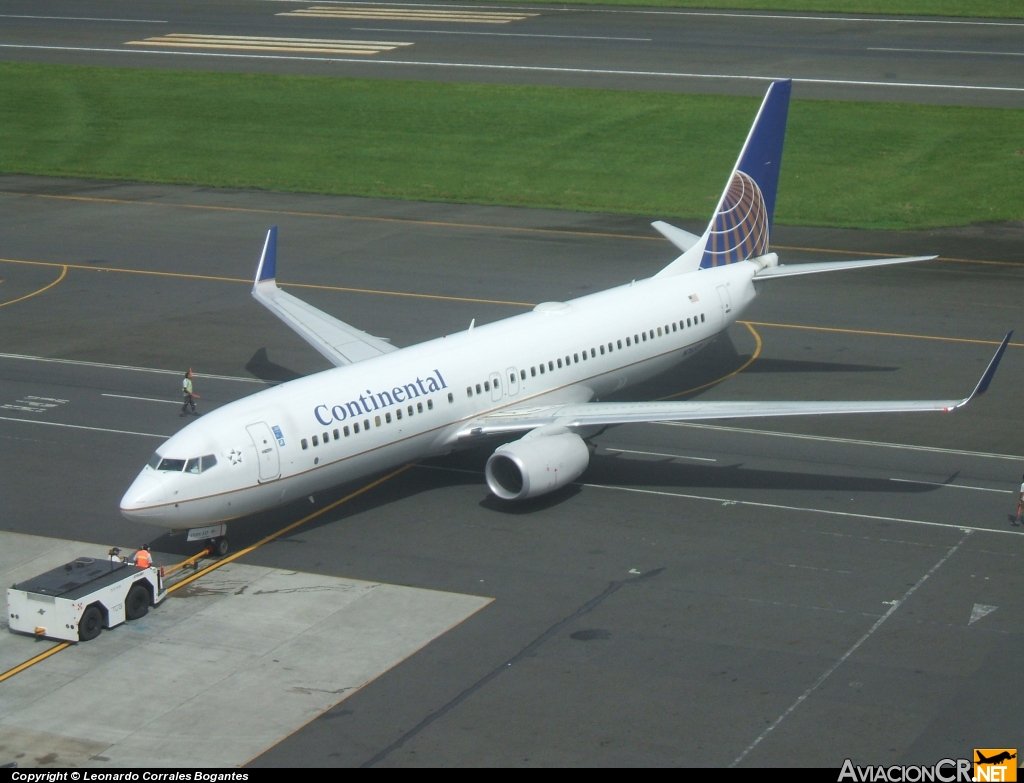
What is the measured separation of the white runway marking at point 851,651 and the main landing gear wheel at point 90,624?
15256 millimetres

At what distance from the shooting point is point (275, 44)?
370 feet

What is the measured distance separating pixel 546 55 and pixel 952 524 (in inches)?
2910

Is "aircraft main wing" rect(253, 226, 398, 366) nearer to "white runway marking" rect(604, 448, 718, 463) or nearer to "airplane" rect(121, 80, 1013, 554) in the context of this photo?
"airplane" rect(121, 80, 1013, 554)

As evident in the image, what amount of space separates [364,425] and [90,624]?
9458mm

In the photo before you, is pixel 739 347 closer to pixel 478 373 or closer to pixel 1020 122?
pixel 478 373

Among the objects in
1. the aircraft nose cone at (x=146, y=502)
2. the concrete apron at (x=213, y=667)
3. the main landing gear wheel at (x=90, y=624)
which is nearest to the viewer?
the concrete apron at (x=213, y=667)

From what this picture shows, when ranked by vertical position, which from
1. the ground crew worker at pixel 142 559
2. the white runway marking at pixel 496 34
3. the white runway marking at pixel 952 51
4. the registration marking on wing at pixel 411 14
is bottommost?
the ground crew worker at pixel 142 559

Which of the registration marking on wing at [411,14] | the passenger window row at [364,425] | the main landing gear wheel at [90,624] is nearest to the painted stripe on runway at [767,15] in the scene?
the registration marking on wing at [411,14]

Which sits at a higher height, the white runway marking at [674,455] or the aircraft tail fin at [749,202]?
the aircraft tail fin at [749,202]

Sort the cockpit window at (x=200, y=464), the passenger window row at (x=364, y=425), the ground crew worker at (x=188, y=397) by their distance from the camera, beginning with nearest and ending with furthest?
the cockpit window at (x=200, y=464) → the passenger window row at (x=364, y=425) → the ground crew worker at (x=188, y=397)

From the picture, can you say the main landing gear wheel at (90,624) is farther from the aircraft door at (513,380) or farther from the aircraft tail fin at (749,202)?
the aircraft tail fin at (749,202)

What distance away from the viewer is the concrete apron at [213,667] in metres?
28.0

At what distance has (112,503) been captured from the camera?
41062 millimetres

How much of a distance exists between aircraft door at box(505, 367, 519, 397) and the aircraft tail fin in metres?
10.7
